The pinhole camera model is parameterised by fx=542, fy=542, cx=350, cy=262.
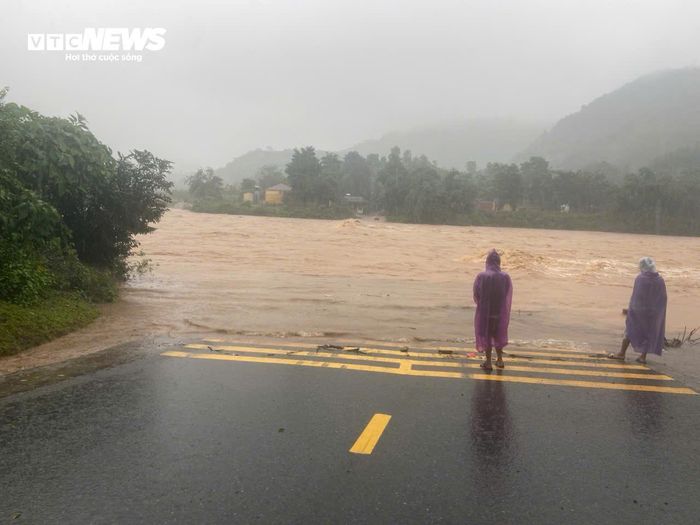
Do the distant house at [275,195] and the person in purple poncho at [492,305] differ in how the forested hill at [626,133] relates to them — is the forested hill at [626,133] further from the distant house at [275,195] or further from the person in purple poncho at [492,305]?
the person in purple poncho at [492,305]

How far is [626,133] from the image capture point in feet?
547

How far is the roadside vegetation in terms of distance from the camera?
25.9 feet

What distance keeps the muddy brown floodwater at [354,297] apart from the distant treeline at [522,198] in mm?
38378

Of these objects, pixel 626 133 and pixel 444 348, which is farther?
pixel 626 133

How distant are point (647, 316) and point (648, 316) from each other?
12mm

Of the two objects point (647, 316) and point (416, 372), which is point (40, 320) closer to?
point (416, 372)

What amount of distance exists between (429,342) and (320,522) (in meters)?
5.35

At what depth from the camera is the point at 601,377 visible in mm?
6207

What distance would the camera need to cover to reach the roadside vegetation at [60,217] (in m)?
7.90

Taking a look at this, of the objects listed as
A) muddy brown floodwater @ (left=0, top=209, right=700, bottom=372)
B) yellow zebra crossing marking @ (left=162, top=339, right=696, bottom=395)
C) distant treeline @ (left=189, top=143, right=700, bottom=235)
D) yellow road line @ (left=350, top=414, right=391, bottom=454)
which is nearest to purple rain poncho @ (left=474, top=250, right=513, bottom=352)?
yellow zebra crossing marking @ (left=162, top=339, right=696, bottom=395)

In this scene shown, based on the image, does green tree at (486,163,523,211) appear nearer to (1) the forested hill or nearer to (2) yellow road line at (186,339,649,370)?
(1) the forested hill

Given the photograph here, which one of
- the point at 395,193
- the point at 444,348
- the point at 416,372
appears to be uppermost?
the point at 395,193

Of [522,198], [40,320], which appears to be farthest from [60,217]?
[522,198]

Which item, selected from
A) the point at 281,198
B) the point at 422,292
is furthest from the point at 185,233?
the point at 281,198
